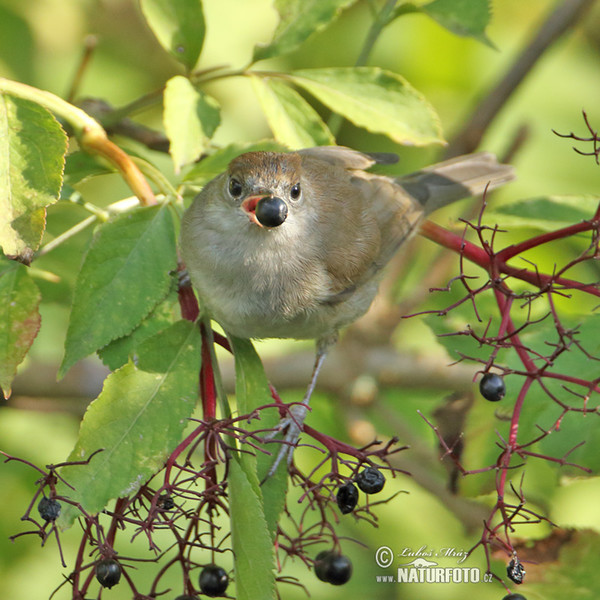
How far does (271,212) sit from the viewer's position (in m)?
2.42

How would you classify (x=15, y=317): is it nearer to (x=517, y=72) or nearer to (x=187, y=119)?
(x=187, y=119)

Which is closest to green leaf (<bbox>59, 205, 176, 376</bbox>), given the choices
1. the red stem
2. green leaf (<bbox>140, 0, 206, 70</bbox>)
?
green leaf (<bbox>140, 0, 206, 70</bbox>)

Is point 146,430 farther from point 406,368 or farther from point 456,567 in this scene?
point 406,368

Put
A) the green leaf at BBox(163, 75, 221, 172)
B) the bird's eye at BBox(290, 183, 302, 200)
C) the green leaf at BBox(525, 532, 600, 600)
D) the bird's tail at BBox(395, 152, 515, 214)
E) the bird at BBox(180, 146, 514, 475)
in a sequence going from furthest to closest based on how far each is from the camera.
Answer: the bird's tail at BBox(395, 152, 515, 214)
the bird's eye at BBox(290, 183, 302, 200)
the bird at BBox(180, 146, 514, 475)
the green leaf at BBox(525, 532, 600, 600)
the green leaf at BBox(163, 75, 221, 172)

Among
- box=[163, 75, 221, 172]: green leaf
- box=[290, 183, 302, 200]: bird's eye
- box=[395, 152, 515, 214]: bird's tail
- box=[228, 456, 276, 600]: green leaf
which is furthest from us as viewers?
box=[395, 152, 515, 214]: bird's tail

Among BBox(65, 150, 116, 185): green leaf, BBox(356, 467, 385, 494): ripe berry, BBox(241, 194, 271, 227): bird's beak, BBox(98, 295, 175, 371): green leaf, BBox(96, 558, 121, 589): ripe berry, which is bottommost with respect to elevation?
BBox(96, 558, 121, 589): ripe berry

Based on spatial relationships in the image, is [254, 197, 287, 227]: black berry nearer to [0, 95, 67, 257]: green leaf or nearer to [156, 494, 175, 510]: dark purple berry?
[0, 95, 67, 257]: green leaf

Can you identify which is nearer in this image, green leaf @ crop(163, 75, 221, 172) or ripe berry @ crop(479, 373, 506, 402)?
ripe berry @ crop(479, 373, 506, 402)

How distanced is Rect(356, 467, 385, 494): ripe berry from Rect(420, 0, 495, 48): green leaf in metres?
1.38

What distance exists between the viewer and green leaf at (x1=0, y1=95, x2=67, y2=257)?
5.83 ft

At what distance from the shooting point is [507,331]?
209 cm

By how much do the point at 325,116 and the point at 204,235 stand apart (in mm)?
2302

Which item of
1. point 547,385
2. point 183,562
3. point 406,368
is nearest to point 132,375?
point 183,562

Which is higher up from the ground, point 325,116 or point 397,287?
point 325,116
